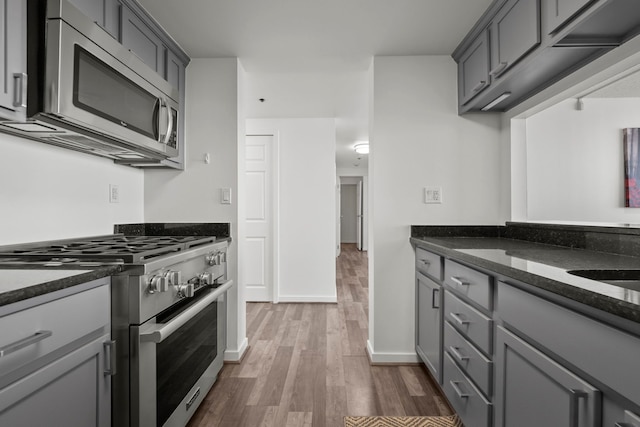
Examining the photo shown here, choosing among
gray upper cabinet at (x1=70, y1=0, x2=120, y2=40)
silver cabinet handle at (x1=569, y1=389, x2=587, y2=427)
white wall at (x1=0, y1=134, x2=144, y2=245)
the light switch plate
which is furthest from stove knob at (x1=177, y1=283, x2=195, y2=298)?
silver cabinet handle at (x1=569, y1=389, x2=587, y2=427)

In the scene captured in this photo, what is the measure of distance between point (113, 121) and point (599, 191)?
248cm

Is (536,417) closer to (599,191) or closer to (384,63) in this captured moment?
(599,191)

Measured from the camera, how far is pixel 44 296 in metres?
0.92

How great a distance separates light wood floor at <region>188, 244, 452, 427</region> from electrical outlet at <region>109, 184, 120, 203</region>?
4.47 feet

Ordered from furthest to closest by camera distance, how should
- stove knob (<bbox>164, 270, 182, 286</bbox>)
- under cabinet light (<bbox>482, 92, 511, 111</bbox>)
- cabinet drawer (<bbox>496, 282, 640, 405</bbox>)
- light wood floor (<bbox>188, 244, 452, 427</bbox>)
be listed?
under cabinet light (<bbox>482, 92, 511, 111</bbox>), light wood floor (<bbox>188, 244, 452, 427</bbox>), stove knob (<bbox>164, 270, 182, 286</bbox>), cabinet drawer (<bbox>496, 282, 640, 405</bbox>)

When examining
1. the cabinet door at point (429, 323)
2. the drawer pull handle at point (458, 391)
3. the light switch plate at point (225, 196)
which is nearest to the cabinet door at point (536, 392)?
the drawer pull handle at point (458, 391)

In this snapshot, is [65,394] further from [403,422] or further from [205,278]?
[403,422]

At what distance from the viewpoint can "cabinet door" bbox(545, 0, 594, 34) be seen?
123 centimetres

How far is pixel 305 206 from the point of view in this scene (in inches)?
Answer: 166

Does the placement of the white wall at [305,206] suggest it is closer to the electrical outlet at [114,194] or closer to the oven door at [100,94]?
the electrical outlet at [114,194]

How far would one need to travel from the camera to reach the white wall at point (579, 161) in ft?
5.75

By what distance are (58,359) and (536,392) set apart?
1375 millimetres


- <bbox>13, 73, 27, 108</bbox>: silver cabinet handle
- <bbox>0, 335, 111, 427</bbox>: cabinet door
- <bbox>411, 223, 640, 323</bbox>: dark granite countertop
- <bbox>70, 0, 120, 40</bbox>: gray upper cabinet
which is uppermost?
<bbox>70, 0, 120, 40</bbox>: gray upper cabinet

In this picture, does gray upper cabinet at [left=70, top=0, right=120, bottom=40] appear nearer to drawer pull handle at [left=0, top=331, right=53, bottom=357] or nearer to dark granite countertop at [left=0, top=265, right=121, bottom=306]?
dark granite countertop at [left=0, top=265, right=121, bottom=306]
